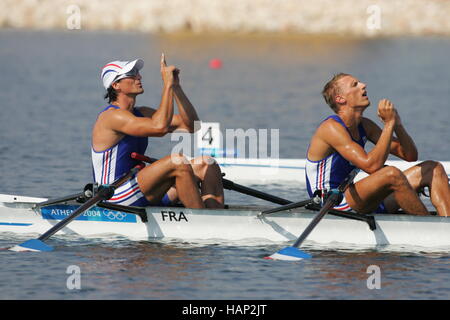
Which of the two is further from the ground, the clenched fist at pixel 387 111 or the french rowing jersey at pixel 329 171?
the clenched fist at pixel 387 111

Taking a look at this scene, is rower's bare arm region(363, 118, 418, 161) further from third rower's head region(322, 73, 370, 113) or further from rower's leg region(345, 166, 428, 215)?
rower's leg region(345, 166, 428, 215)

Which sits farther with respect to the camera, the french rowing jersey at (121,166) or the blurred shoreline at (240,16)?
the blurred shoreline at (240,16)

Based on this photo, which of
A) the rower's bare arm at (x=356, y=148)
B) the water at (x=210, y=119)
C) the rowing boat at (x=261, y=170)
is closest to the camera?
the water at (x=210, y=119)

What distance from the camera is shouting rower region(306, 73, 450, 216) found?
11914mm

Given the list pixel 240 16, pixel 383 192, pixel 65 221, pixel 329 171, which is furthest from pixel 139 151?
pixel 240 16

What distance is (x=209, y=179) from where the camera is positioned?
12.8 meters

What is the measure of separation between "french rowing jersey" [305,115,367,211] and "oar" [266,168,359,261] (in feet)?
0.78

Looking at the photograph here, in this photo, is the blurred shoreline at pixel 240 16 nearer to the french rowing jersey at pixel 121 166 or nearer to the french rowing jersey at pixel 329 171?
the french rowing jersey at pixel 329 171

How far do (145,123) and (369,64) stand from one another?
3747cm

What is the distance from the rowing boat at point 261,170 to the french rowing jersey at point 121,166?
5.65m

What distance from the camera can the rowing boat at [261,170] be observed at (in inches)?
717

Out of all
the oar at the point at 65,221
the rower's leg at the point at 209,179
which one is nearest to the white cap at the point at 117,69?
the oar at the point at 65,221

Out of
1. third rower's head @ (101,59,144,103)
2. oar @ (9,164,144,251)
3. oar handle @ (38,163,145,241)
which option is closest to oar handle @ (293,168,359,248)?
oar handle @ (38,163,145,241)

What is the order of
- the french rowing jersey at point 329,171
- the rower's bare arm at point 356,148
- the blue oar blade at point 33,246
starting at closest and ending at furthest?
the rower's bare arm at point 356,148 < the blue oar blade at point 33,246 < the french rowing jersey at point 329,171
